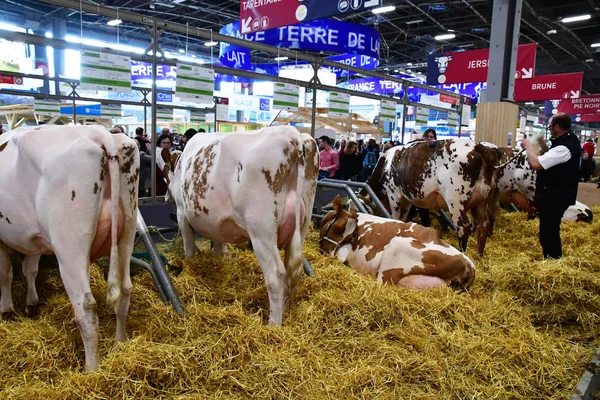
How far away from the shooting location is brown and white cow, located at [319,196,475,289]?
3.77 meters

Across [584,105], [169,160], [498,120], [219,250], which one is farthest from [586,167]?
[584,105]

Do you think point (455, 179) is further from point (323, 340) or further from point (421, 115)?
point (421, 115)

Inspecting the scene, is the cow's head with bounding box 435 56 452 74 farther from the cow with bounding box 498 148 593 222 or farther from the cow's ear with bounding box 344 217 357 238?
the cow's ear with bounding box 344 217 357 238

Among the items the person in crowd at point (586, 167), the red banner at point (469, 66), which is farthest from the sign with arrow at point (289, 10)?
the person in crowd at point (586, 167)

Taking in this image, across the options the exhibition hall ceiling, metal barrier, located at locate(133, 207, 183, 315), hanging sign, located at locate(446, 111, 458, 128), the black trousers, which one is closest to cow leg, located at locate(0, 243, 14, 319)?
metal barrier, located at locate(133, 207, 183, 315)

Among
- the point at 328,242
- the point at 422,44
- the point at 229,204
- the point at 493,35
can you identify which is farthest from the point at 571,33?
the point at 229,204

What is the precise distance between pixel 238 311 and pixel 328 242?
1.80 meters

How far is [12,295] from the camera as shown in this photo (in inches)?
122

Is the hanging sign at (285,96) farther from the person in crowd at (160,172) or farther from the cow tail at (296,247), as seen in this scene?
the cow tail at (296,247)

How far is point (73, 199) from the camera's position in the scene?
2262mm

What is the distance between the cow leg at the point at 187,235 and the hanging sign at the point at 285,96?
8.90ft

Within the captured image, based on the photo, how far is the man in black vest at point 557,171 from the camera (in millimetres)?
4367

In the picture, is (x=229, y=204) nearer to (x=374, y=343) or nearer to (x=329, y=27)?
(x=374, y=343)

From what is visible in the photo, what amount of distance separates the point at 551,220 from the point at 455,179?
1081mm
